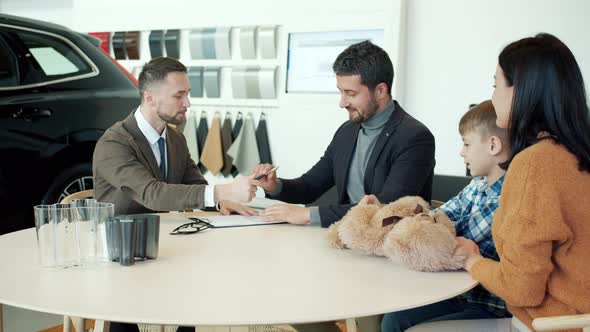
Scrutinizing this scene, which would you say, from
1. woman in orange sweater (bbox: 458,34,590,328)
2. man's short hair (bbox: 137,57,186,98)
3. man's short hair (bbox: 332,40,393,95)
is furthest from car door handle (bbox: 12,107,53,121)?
woman in orange sweater (bbox: 458,34,590,328)

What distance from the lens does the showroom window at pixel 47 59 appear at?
3914mm

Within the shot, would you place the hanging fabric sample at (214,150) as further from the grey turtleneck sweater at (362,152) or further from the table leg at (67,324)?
the table leg at (67,324)

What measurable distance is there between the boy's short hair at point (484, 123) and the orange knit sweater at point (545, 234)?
18.2 inches

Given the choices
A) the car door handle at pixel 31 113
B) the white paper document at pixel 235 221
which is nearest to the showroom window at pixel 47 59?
the car door handle at pixel 31 113

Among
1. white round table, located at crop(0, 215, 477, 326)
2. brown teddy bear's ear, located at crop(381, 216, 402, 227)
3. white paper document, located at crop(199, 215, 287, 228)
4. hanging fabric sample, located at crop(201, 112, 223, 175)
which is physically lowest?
hanging fabric sample, located at crop(201, 112, 223, 175)

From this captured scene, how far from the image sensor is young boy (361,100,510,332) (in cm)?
210

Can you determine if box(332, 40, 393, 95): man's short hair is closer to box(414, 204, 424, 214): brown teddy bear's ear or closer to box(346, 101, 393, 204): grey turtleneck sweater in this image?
box(346, 101, 393, 204): grey turtleneck sweater

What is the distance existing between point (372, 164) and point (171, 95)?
0.91 meters

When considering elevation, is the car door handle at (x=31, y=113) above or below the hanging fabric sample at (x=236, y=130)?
above

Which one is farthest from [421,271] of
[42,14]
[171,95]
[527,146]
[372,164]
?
[42,14]

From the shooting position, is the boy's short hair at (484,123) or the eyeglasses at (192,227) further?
the eyeglasses at (192,227)

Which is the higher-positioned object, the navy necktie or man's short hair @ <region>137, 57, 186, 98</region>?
man's short hair @ <region>137, 57, 186, 98</region>

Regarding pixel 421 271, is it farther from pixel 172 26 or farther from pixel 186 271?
pixel 172 26

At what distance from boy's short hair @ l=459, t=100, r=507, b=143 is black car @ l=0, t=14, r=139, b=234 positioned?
2.59 m
